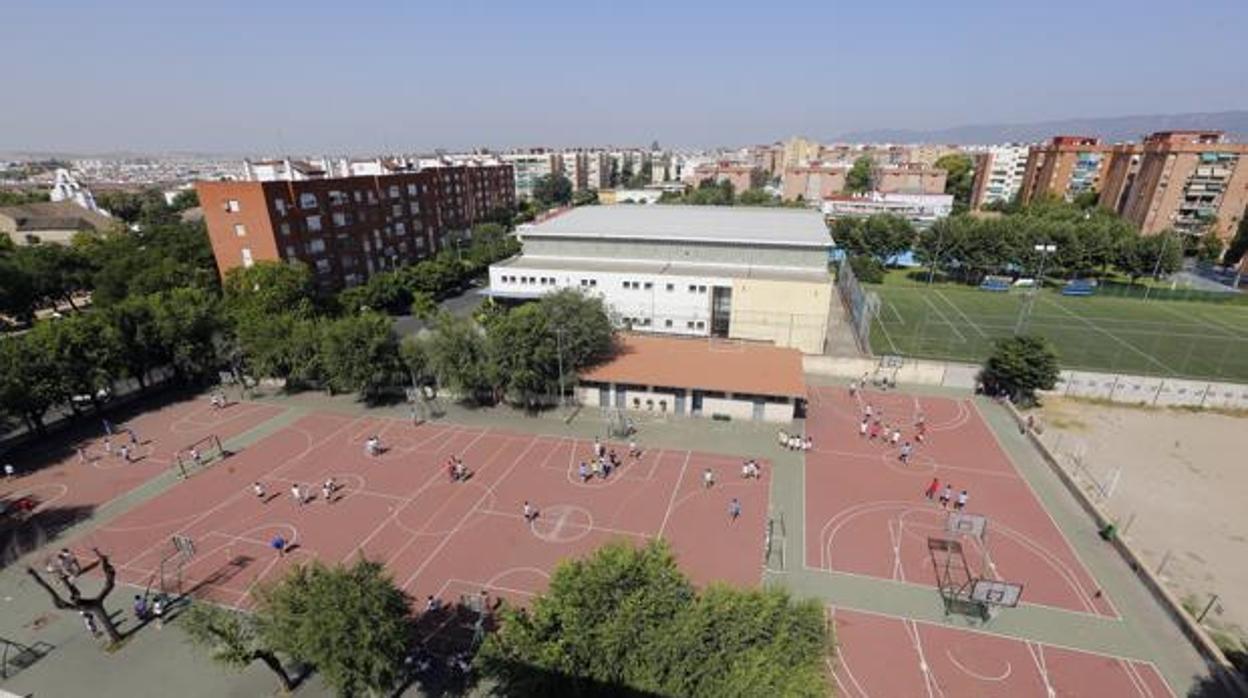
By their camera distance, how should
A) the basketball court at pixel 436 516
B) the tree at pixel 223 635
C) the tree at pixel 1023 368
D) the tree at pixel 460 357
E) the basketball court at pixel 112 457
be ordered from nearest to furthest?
the tree at pixel 223 635 → the basketball court at pixel 436 516 → the basketball court at pixel 112 457 → the tree at pixel 460 357 → the tree at pixel 1023 368

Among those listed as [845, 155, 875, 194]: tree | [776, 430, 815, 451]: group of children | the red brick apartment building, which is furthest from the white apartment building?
[845, 155, 875, 194]: tree

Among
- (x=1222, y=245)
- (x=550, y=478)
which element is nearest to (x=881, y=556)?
(x=550, y=478)

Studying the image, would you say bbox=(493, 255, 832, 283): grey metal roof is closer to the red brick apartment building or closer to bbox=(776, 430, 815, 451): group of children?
bbox=(776, 430, 815, 451): group of children

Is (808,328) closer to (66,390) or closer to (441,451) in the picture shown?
(441,451)

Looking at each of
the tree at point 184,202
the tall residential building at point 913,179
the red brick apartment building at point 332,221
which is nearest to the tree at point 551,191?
the red brick apartment building at point 332,221

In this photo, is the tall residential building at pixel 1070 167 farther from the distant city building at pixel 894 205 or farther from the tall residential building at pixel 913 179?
the tall residential building at pixel 913 179
